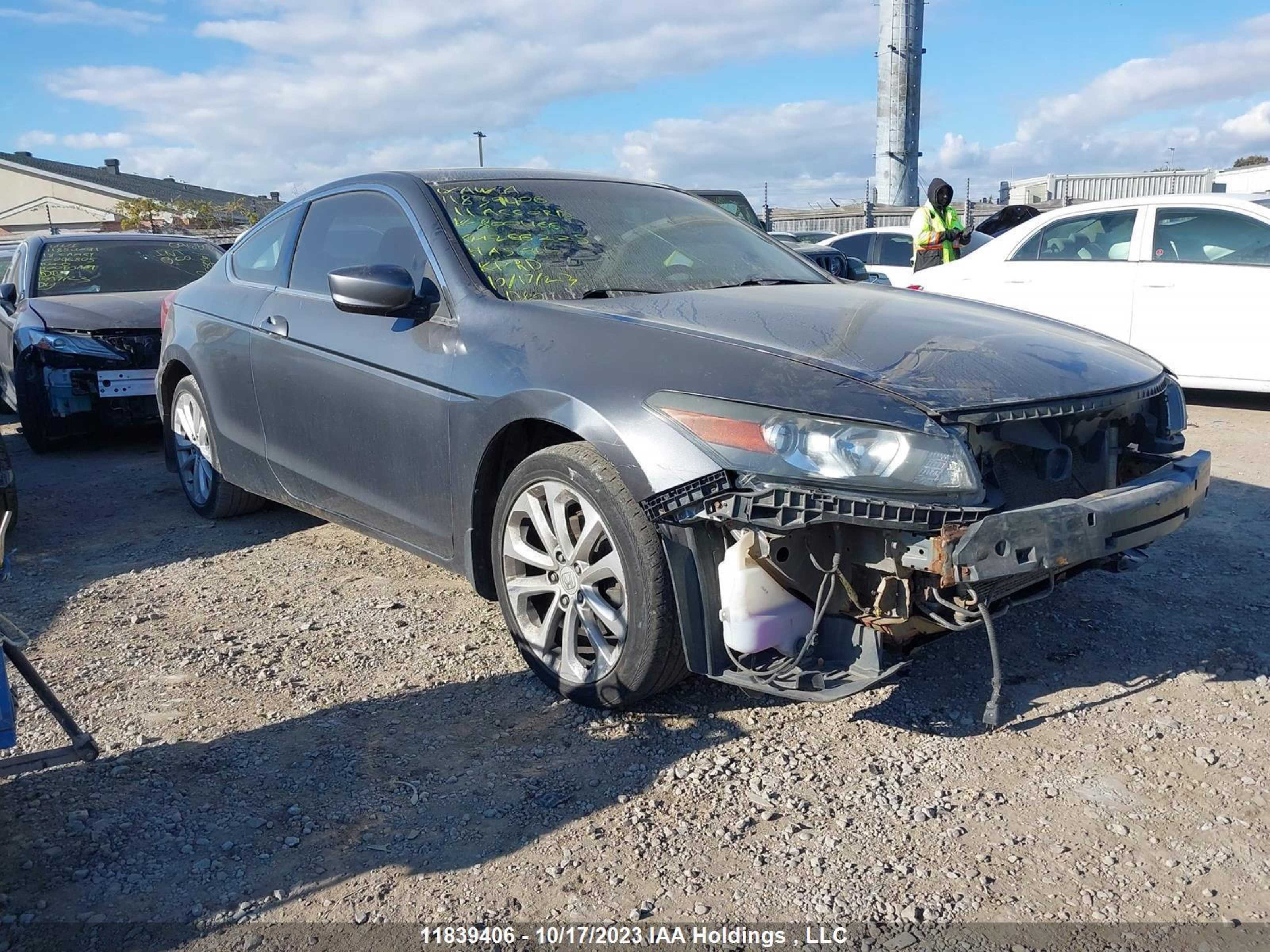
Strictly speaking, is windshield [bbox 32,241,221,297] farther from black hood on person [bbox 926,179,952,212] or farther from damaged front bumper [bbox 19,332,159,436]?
black hood on person [bbox 926,179,952,212]

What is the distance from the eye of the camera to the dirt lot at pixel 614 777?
2.38m

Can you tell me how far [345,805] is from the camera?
276cm

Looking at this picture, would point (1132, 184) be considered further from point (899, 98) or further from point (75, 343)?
point (75, 343)

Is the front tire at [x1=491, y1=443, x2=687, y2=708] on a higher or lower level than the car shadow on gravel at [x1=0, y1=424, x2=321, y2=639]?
higher

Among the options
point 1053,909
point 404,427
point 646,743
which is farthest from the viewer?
point 404,427

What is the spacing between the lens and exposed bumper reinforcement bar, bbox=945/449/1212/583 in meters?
2.50

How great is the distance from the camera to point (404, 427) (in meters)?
3.67

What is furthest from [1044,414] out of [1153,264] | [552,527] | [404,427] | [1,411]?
[1,411]

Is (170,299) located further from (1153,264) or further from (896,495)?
(1153,264)

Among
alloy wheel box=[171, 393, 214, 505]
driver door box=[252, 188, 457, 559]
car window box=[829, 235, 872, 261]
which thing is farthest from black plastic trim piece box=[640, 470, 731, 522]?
car window box=[829, 235, 872, 261]

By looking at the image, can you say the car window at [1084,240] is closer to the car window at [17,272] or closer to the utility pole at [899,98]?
the car window at [17,272]

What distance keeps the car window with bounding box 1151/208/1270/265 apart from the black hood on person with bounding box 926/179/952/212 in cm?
209

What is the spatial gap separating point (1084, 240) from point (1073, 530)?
6.51 meters

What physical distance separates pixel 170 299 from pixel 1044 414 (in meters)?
4.49
